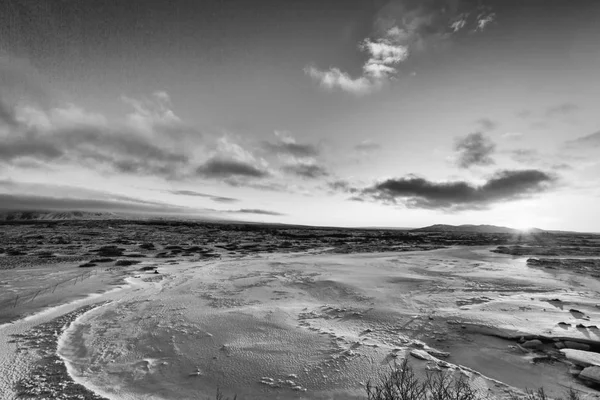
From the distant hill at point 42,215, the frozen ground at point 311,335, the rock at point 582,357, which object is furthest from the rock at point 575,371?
the distant hill at point 42,215

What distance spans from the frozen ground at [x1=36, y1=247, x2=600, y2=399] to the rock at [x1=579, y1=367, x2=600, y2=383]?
228 mm

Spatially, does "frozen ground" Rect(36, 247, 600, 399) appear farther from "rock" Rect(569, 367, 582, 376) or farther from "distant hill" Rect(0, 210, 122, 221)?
"distant hill" Rect(0, 210, 122, 221)

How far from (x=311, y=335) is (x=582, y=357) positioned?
19.6ft

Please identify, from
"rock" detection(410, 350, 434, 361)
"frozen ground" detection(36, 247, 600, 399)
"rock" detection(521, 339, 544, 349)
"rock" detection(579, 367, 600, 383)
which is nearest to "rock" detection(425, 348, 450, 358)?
"frozen ground" detection(36, 247, 600, 399)

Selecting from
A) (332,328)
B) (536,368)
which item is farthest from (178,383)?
(536,368)

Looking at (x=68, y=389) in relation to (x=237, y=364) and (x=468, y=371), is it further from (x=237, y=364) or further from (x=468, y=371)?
(x=468, y=371)

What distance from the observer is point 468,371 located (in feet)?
18.6

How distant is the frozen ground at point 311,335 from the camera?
17.5 feet

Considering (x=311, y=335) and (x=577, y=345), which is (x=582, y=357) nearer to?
(x=577, y=345)

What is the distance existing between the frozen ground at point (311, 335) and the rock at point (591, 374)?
0.75ft

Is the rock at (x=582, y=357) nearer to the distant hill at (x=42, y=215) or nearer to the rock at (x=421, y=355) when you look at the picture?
the rock at (x=421, y=355)

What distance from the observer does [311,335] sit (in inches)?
289

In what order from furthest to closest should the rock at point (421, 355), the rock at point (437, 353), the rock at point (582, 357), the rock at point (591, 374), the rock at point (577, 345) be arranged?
the rock at point (577, 345) → the rock at point (437, 353) → the rock at point (421, 355) → the rock at point (582, 357) → the rock at point (591, 374)

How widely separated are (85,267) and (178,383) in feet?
51.4
